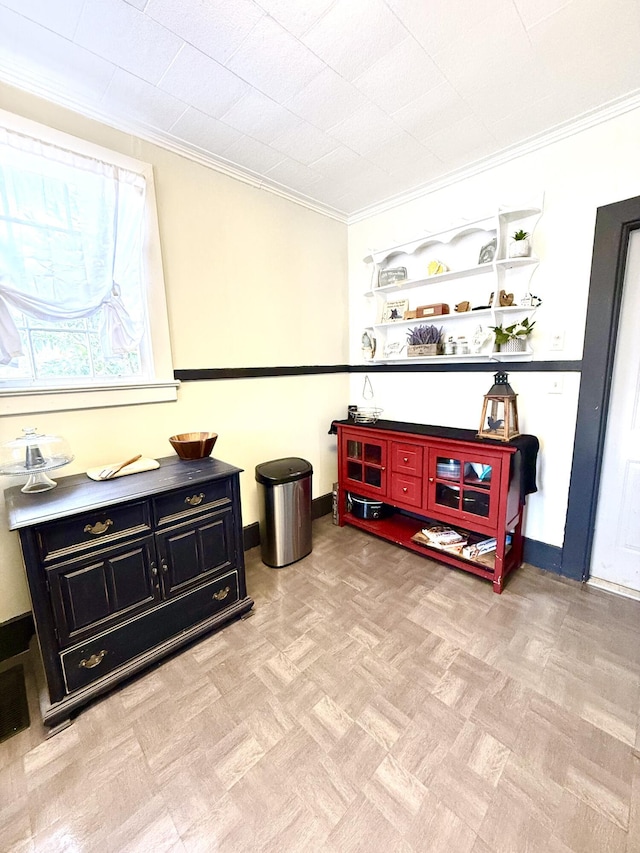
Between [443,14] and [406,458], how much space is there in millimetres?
2088

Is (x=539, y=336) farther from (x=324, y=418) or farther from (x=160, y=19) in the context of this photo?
(x=160, y=19)

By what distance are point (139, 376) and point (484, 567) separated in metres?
2.39

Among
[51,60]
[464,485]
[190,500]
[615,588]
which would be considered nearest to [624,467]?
[615,588]

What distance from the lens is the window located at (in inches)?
61.2

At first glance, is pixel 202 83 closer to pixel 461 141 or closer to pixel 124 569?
pixel 461 141

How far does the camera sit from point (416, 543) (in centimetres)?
246

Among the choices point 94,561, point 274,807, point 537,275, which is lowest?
point 274,807

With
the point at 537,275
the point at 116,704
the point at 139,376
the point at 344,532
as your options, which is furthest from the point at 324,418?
the point at 116,704

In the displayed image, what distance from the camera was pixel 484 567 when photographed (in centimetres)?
214

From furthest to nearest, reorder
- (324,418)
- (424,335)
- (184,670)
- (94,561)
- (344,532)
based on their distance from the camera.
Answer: (324,418) < (344,532) < (424,335) < (184,670) < (94,561)

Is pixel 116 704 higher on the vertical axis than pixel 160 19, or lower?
lower

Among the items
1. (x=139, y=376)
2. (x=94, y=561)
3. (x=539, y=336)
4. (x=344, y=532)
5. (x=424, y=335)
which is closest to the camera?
(x=94, y=561)

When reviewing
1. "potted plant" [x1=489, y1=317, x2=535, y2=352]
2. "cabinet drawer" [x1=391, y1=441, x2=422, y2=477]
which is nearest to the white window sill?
"cabinet drawer" [x1=391, y1=441, x2=422, y2=477]

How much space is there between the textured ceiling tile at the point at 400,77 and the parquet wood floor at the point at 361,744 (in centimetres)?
265
